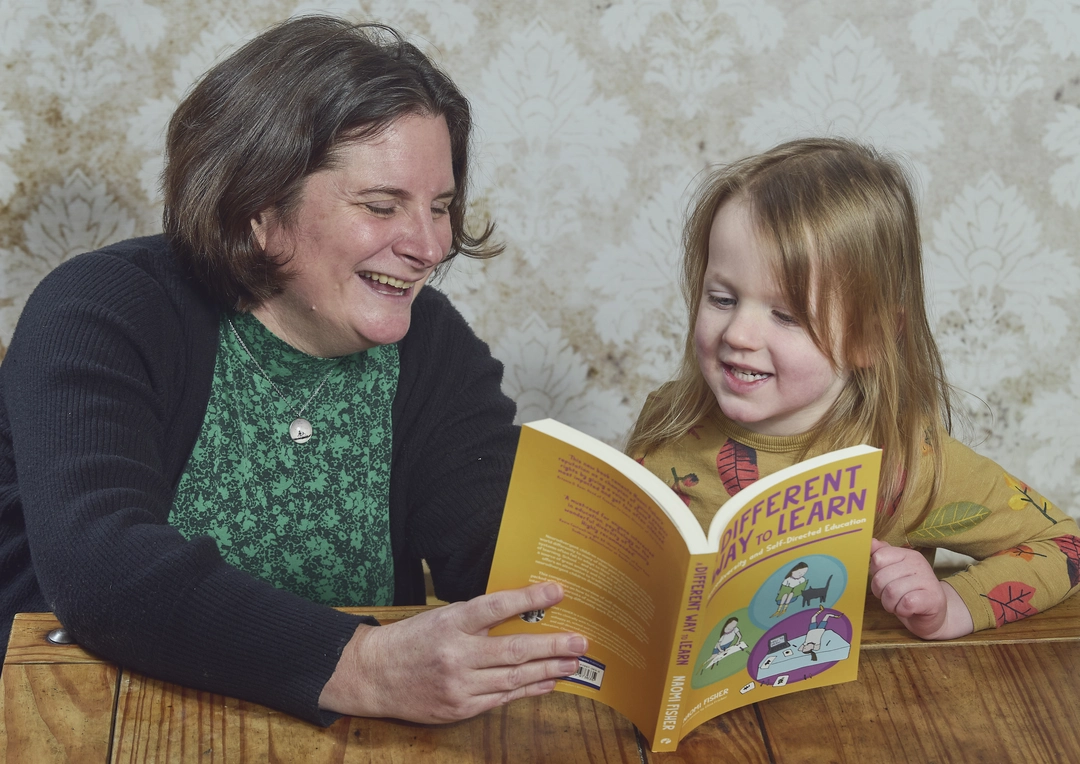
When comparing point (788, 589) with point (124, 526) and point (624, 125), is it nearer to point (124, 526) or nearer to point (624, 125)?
point (124, 526)

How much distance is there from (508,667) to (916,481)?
1.97ft

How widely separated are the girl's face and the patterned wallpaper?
96cm

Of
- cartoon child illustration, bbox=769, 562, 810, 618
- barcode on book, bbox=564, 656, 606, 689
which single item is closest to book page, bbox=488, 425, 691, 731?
barcode on book, bbox=564, 656, 606, 689

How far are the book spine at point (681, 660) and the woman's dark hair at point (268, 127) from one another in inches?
27.7

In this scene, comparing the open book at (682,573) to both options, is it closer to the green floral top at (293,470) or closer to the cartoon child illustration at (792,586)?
the cartoon child illustration at (792,586)

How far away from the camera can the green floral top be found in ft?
4.48

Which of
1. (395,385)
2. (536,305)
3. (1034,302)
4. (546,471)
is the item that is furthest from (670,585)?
(1034,302)

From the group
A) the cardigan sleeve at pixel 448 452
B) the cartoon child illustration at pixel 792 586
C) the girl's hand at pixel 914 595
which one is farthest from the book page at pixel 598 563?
the cardigan sleeve at pixel 448 452

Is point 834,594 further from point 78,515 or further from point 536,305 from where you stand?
point 536,305

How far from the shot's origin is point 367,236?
1.30 m

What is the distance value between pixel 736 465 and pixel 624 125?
3.42 feet

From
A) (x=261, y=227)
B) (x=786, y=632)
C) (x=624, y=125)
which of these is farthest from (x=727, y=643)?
(x=624, y=125)

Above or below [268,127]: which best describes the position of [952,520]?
below

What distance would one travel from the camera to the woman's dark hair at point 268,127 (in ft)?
4.22
